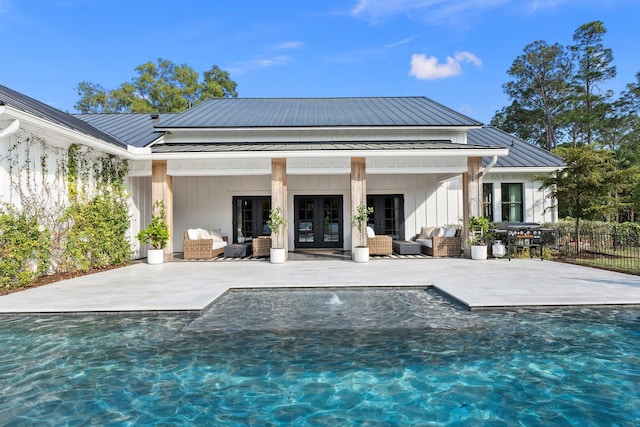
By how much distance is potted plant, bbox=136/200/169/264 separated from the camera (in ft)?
35.8

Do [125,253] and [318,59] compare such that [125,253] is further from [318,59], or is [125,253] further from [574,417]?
[318,59]

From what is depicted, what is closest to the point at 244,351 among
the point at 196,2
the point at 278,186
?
the point at 278,186

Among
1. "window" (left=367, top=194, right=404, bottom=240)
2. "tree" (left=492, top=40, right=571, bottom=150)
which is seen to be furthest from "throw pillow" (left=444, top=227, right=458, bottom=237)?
"tree" (left=492, top=40, right=571, bottom=150)

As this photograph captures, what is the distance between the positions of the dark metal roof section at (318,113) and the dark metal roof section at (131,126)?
0.83 meters

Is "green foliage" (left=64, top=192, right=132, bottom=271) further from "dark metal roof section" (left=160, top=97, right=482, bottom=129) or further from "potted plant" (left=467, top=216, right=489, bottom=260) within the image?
"potted plant" (left=467, top=216, right=489, bottom=260)

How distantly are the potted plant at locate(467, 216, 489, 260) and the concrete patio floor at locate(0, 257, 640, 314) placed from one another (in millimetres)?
554

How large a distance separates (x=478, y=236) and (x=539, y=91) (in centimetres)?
2773

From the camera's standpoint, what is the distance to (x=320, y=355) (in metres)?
4.04

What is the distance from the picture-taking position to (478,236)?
37.7 ft

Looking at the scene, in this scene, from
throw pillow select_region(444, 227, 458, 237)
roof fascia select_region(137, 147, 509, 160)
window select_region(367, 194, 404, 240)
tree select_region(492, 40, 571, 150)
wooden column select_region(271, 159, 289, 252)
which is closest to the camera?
roof fascia select_region(137, 147, 509, 160)

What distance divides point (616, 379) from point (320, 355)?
281 cm

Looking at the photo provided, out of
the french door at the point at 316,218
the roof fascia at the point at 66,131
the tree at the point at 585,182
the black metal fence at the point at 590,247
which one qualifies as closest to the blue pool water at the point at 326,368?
the roof fascia at the point at 66,131

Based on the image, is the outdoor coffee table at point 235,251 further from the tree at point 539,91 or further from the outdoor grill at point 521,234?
the tree at point 539,91

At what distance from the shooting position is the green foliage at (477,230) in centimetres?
1138
